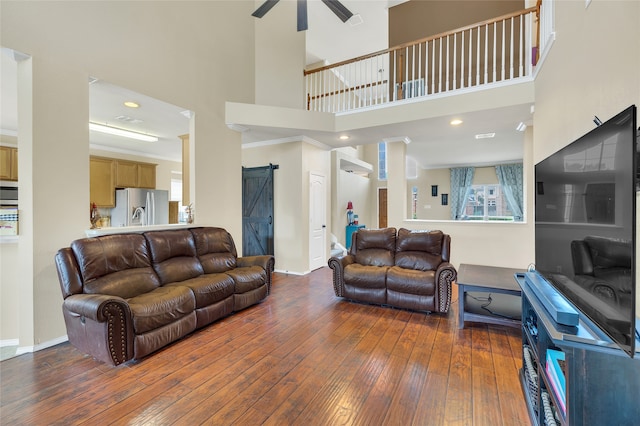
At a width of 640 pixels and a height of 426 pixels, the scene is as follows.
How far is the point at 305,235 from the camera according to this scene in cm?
555

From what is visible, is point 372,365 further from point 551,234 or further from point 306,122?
point 306,122

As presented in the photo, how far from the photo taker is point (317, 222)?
593cm

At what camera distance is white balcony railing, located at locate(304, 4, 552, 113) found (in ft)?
13.0

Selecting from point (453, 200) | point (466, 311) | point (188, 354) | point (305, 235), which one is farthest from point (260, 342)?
point (453, 200)

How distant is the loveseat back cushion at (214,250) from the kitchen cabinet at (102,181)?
3582 mm

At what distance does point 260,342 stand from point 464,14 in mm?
6595

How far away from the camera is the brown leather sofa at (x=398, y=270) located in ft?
11.1

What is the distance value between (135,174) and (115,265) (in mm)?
4634

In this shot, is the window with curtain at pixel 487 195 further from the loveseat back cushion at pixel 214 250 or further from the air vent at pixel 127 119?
the air vent at pixel 127 119

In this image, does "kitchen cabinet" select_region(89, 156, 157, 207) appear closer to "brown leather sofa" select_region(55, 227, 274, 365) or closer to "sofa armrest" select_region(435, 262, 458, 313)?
"brown leather sofa" select_region(55, 227, 274, 365)

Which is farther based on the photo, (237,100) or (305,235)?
(305,235)

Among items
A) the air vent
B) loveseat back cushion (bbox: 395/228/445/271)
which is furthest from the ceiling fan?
loveseat back cushion (bbox: 395/228/445/271)

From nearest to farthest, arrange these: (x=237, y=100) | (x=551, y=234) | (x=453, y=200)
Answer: (x=551, y=234) < (x=237, y=100) < (x=453, y=200)

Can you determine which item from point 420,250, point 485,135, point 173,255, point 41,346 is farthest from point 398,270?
point 485,135
